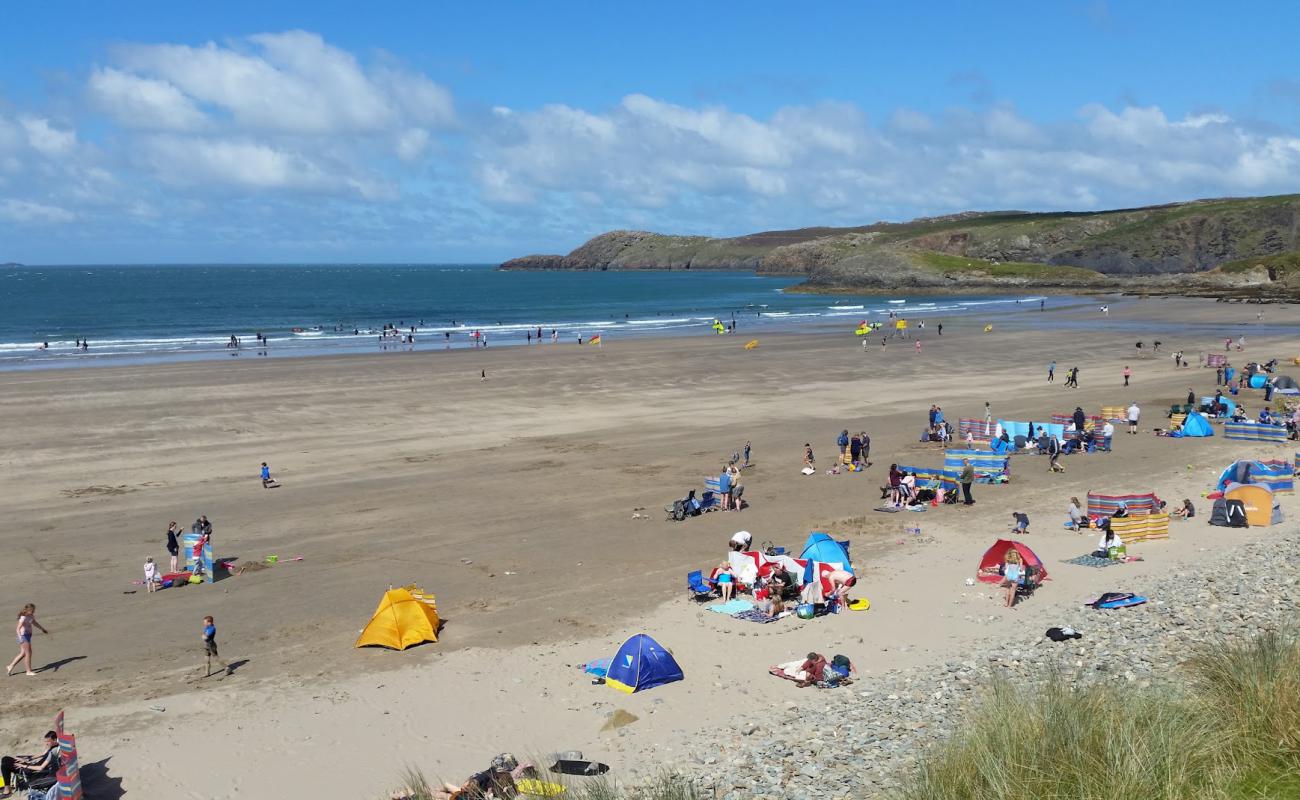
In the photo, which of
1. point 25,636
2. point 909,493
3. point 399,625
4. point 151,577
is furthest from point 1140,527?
point 25,636

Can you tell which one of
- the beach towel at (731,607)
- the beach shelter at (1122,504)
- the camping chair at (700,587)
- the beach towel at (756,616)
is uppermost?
the beach shelter at (1122,504)

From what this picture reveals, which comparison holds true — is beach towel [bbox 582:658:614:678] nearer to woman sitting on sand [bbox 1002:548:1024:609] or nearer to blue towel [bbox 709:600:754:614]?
blue towel [bbox 709:600:754:614]

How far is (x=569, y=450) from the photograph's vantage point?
27.6 m

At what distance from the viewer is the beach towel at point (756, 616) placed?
563 inches

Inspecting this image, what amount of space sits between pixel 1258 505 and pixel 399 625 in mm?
14867

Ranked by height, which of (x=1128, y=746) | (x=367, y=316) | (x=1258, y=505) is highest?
(x=367, y=316)

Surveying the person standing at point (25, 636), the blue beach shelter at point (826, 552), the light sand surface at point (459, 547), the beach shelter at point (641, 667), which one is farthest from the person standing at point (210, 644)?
the blue beach shelter at point (826, 552)

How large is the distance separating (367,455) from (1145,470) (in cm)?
1926

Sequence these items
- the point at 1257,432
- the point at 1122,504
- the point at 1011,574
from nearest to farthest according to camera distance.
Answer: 1. the point at 1011,574
2. the point at 1122,504
3. the point at 1257,432

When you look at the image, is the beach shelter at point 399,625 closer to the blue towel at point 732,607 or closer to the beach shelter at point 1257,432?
the blue towel at point 732,607

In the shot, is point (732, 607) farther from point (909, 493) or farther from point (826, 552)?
point (909, 493)

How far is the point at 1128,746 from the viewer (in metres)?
7.13

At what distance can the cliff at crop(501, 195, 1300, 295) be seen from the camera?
111 metres

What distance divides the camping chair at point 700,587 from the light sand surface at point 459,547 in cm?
43
